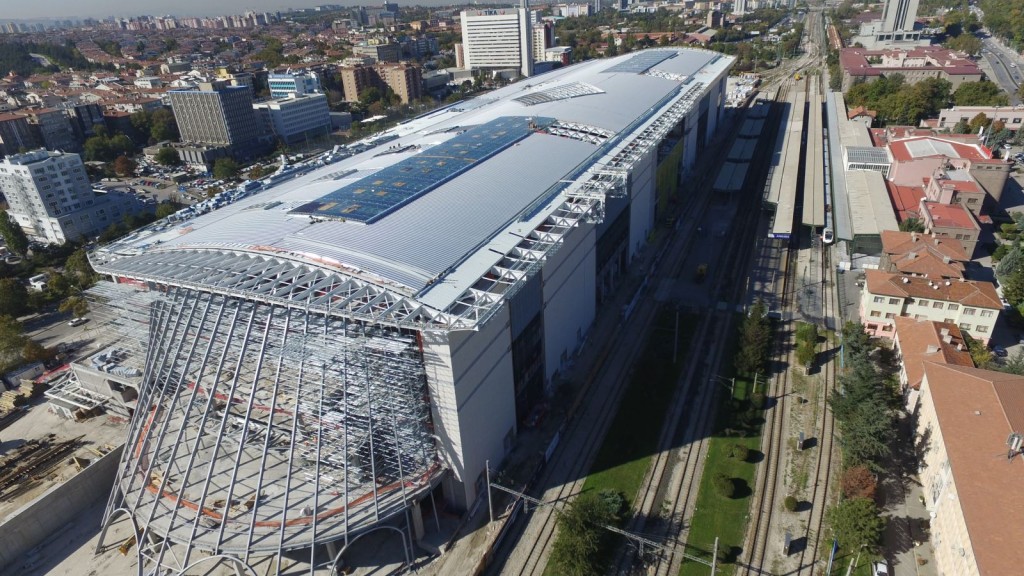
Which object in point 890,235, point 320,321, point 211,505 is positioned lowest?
point 211,505

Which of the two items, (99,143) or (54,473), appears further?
(99,143)

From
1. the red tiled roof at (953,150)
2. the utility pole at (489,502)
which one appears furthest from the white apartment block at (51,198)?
the red tiled roof at (953,150)

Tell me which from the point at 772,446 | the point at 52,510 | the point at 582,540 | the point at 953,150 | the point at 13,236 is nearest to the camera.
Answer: the point at 582,540

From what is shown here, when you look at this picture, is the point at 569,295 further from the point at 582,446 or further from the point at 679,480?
the point at 679,480

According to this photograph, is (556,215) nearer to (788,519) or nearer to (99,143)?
(788,519)

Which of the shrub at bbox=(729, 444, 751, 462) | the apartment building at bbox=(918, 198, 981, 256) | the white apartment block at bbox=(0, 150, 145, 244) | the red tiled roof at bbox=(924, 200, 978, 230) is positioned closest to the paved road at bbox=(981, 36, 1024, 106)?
the red tiled roof at bbox=(924, 200, 978, 230)

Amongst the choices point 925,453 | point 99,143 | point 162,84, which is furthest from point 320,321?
point 162,84

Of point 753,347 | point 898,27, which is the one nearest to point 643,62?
point 753,347
